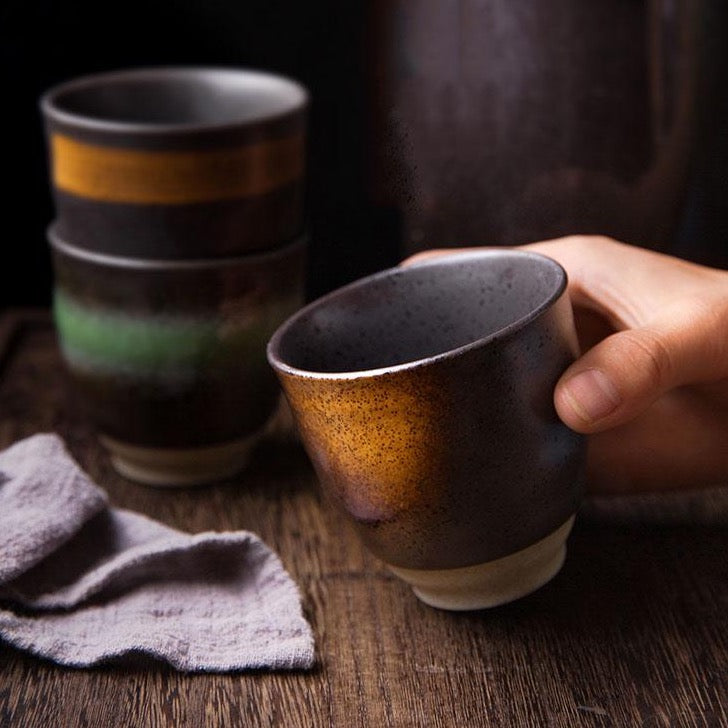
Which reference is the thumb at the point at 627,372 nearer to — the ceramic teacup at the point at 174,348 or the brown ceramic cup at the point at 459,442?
the brown ceramic cup at the point at 459,442

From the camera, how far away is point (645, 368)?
523mm

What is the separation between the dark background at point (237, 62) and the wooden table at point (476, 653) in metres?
0.36

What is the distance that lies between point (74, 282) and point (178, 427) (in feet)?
0.35

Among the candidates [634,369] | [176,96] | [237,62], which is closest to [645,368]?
[634,369]

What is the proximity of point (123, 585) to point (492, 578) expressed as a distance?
0.19m

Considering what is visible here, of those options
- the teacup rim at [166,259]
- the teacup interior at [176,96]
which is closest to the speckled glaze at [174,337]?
the teacup rim at [166,259]

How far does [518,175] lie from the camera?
77 cm

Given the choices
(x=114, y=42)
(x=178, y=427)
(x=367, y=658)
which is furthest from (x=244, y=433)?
(x=114, y=42)

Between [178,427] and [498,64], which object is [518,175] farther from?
[178,427]

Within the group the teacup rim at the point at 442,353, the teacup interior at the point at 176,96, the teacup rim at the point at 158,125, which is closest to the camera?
the teacup rim at the point at 442,353

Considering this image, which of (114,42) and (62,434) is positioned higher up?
(114,42)

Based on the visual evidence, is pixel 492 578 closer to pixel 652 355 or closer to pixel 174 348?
pixel 652 355

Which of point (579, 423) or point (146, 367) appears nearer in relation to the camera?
point (579, 423)

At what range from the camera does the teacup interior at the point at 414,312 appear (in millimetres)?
575
